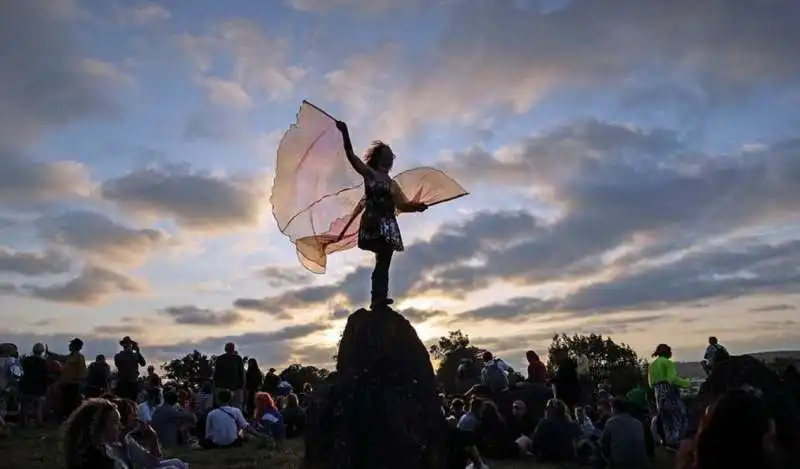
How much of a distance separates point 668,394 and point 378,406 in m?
10.4

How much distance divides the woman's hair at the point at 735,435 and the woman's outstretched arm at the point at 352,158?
731cm

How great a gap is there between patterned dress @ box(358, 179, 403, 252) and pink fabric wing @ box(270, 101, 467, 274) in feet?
1.06

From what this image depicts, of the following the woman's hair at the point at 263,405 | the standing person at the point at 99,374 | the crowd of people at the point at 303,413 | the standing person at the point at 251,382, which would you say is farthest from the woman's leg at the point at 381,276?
the standing person at the point at 251,382

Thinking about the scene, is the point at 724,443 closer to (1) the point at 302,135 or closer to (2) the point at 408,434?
(2) the point at 408,434

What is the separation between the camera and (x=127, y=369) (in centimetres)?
1881

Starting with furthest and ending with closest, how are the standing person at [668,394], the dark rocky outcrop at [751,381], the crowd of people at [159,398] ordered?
the standing person at [668,394]
the crowd of people at [159,398]
the dark rocky outcrop at [751,381]

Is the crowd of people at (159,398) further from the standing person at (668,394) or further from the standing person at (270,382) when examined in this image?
the standing person at (668,394)

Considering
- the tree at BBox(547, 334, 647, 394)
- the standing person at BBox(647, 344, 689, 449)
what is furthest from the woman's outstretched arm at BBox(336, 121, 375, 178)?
the tree at BBox(547, 334, 647, 394)

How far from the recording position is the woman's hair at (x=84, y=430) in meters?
7.81

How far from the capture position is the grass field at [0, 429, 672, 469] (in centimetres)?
1333

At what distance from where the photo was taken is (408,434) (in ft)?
31.9

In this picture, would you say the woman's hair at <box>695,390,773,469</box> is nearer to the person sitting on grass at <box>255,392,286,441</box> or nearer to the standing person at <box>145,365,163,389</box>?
the person sitting on grass at <box>255,392,286,441</box>

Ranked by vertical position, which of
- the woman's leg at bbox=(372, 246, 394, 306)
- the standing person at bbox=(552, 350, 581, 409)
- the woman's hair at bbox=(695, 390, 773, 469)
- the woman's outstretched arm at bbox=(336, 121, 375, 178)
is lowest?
the woman's hair at bbox=(695, 390, 773, 469)

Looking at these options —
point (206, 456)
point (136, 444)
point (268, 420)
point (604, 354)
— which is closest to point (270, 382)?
point (268, 420)
